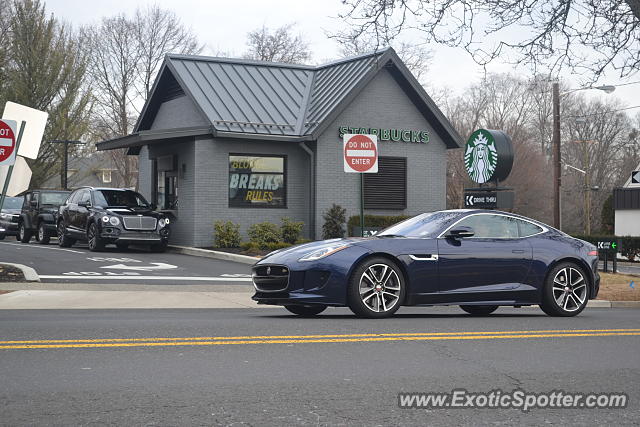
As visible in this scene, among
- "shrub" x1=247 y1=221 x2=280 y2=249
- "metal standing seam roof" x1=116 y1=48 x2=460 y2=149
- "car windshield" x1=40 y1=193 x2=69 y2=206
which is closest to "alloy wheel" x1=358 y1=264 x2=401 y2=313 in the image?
"shrub" x1=247 y1=221 x2=280 y2=249

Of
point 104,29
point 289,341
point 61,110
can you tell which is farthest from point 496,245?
point 104,29

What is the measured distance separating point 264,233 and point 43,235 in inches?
346

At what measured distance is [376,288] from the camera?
34.5 feet

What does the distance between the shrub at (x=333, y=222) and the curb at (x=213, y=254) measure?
426cm

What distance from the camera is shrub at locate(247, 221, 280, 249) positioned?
25.6m

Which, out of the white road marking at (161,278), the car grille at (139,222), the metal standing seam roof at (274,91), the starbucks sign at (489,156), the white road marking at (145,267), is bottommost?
the white road marking at (161,278)

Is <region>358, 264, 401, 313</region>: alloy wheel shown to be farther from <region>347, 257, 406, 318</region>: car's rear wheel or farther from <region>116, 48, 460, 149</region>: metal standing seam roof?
<region>116, 48, 460, 149</region>: metal standing seam roof

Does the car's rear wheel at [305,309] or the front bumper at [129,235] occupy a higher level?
the front bumper at [129,235]

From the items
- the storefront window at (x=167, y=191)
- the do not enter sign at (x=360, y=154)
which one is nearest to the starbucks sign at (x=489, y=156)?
the do not enter sign at (x=360, y=154)

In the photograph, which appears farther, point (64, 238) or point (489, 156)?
point (64, 238)

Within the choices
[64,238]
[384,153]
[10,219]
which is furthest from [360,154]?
[10,219]

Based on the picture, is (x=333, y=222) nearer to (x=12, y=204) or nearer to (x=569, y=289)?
(x=12, y=204)

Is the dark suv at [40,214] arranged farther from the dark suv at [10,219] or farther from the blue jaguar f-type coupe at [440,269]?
the blue jaguar f-type coupe at [440,269]

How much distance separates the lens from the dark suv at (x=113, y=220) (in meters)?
23.9
